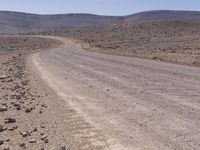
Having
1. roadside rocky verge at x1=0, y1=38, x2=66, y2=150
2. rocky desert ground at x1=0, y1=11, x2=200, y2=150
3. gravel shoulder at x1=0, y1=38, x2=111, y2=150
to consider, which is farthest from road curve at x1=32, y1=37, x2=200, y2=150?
roadside rocky verge at x1=0, y1=38, x2=66, y2=150

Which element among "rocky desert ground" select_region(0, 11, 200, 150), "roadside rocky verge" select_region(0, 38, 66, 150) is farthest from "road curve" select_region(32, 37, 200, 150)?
"roadside rocky verge" select_region(0, 38, 66, 150)

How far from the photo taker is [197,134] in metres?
9.75

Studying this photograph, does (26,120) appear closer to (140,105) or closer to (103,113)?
(103,113)

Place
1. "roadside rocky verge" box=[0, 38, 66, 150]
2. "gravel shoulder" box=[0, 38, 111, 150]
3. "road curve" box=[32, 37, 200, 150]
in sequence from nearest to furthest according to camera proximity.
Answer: "road curve" box=[32, 37, 200, 150], "gravel shoulder" box=[0, 38, 111, 150], "roadside rocky verge" box=[0, 38, 66, 150]

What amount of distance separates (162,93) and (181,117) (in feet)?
15.9

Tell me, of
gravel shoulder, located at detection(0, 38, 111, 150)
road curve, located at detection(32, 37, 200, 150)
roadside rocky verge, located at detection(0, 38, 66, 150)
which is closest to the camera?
road curve, located at detection(32, 37, 200, 150)

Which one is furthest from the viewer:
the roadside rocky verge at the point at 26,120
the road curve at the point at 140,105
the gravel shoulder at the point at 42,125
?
the roadside rocky verge at the point at 26,120

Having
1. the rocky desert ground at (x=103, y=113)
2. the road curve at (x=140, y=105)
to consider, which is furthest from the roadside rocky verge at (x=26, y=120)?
the road curve at (x=140, y=105)

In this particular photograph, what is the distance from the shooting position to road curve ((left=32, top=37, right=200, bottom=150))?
9.67m

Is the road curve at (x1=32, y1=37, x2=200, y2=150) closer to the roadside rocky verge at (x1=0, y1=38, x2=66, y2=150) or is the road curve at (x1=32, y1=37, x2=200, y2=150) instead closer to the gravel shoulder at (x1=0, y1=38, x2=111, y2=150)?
the gravel shoulder at (x1=0, y1=38, x2=111, y2=150)

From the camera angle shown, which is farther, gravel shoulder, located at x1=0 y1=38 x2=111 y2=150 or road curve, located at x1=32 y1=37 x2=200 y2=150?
gravel shoulder, located at x1=0 y1=38 x2=111 y2=150

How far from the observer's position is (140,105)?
14172mm

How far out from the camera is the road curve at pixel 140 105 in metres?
9.67

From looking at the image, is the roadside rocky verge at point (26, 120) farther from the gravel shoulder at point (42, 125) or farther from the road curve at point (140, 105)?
the road curve at point (140, 105)
